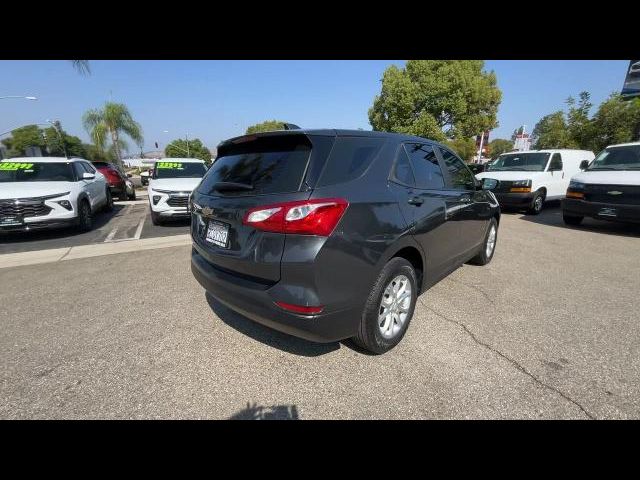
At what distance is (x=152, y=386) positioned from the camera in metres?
2.16

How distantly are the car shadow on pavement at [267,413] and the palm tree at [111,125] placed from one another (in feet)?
180

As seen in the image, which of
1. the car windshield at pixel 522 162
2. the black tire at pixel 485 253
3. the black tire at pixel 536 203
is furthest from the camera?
the car windshield at pixel 522 162

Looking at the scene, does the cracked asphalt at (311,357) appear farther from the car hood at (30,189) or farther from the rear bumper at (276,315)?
the car hood at (30,189)

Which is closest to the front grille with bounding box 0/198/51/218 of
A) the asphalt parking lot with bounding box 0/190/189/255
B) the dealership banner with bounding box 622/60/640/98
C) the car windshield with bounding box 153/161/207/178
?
the asphalt parking lot with bounding box 0/190/189/255

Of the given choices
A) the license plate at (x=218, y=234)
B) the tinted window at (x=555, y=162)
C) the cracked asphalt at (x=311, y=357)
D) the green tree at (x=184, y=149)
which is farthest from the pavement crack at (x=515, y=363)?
the green tree at (x=184, y=149)

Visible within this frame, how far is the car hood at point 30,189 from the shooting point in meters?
5.70

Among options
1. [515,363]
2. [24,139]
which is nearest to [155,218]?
[515,363]

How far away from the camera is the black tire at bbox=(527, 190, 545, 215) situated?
29.0 feet

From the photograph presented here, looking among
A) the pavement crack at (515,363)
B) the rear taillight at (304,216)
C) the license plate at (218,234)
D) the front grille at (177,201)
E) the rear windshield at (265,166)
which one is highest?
the rear windshield at (265,166)

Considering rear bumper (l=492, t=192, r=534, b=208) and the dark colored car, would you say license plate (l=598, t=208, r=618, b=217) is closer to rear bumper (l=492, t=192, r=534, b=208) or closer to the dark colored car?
rear bumper (l=492, t=192, r=534, b=208)

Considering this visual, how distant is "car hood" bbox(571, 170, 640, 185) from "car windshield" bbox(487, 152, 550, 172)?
2.35 meters
